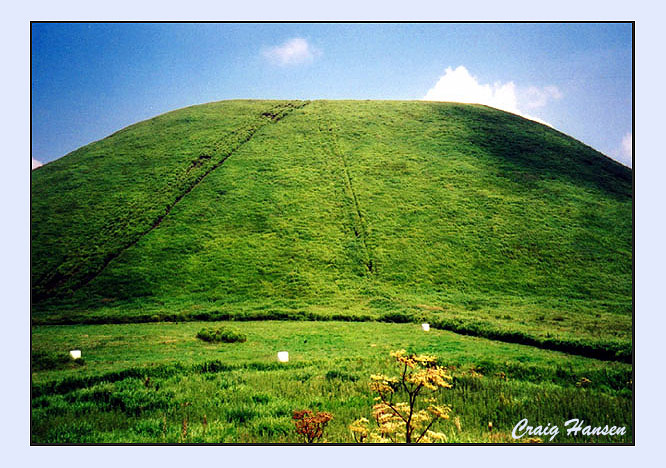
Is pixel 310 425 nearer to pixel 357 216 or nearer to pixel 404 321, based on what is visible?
pixel 404 321

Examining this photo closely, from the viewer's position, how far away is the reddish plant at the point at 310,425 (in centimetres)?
568

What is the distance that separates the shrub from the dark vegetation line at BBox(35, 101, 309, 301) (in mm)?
8930

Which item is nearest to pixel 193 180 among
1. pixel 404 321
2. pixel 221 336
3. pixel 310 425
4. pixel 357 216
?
pixel 357 216

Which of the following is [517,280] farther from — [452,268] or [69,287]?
[69,287]

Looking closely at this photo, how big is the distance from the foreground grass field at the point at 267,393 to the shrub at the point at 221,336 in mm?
986

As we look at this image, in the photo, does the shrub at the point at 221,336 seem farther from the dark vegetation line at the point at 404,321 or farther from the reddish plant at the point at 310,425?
the reddish plant at the point at 310,425

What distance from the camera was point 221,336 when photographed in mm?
14656

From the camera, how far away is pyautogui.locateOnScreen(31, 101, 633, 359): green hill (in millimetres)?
18719

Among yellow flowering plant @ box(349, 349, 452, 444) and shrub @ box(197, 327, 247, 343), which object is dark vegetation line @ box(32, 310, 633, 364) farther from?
yellow flowering plant @ box(349, 349, 452, 444)

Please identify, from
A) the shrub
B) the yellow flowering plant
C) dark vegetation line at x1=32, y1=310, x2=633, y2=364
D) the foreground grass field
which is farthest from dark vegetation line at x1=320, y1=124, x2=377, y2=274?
the yellow flowering plant

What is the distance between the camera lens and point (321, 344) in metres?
14.1

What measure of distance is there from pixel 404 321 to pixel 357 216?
13622 millimetres

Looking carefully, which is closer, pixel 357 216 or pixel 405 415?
pixel 405 415

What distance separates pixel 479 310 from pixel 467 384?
12.2 meters
